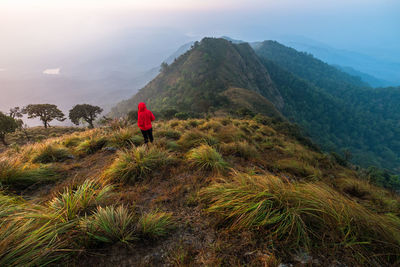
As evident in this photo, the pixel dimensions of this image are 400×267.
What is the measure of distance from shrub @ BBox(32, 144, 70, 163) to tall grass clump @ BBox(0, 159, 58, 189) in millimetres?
1297

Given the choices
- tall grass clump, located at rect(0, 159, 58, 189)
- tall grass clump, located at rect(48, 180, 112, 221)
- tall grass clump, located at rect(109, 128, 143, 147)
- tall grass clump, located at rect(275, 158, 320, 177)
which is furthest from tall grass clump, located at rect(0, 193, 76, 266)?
tall grass clump, located at rect(275, 158, 320, 177)

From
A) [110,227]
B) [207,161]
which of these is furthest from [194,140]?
[110,227]

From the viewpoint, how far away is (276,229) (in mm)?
2012

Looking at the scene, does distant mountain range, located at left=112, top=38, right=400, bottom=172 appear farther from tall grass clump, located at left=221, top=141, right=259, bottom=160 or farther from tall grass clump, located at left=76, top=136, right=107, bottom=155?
tall grass clump, located at left=221, top=141, right=259, bottom=160

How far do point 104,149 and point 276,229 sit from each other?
5.35m

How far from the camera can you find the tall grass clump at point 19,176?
3385 millimetres

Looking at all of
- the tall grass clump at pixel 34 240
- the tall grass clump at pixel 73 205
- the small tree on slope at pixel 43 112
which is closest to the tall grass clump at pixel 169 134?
the tall grass clump at pixel 73 205

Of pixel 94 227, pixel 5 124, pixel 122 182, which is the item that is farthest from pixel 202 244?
pixel 5 124

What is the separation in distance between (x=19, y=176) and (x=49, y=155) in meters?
1.79

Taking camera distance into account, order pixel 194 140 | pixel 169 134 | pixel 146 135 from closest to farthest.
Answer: pixel 146 135
pixel 194 140
pixel 169 134

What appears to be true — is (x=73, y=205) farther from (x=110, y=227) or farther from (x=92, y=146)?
(x=92, y=146)

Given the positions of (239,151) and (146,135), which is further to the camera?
(146,135)

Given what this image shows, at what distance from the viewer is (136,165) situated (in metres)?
3.70

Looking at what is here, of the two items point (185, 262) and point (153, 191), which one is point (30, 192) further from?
point (185, 262)
